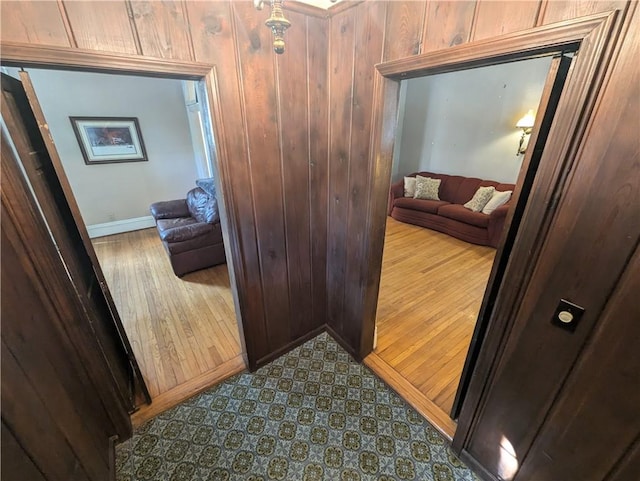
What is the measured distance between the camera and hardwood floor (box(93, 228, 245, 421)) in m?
1.99

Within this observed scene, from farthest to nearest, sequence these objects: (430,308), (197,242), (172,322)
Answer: (197,242) → (430,308) → (172,322)

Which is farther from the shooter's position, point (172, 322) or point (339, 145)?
point (172, 322)

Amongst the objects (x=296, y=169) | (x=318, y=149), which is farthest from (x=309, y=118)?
(x=296, y=169)

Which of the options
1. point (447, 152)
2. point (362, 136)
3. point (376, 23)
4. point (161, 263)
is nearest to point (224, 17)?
point (376, 23)

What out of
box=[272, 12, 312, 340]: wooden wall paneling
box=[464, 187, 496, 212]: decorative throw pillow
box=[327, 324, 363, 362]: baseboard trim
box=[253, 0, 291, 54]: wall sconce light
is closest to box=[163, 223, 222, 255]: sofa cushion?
→ box=[272, 12, 312, 340]: wooden wall paneling

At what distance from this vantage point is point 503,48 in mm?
909

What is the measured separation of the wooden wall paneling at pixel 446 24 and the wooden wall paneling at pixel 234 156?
34.1 inches

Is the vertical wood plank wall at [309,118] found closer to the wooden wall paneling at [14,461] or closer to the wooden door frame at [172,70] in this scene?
the wooden door frame at [172,70]

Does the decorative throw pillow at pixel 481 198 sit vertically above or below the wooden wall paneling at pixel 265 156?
below

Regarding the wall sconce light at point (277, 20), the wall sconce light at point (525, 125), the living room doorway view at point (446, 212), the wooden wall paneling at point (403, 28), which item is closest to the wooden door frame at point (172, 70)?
the wall sconce light at point (277, 20)

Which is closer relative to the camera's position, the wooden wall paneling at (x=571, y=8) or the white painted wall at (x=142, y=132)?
the wooden wall paneling at (x=571, y=8)

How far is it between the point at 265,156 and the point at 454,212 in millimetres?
3547

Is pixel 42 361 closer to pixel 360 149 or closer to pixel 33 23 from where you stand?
pixel 33 23

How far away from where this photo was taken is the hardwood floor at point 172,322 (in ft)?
6.54
